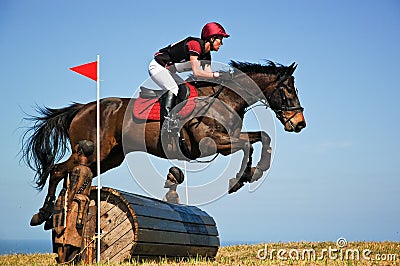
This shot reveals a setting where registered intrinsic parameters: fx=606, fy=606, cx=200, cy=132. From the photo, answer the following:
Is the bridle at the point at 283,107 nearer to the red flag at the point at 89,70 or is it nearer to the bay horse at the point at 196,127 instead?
the bay horse at the point at 196,127

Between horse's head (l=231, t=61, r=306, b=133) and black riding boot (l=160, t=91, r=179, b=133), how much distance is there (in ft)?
3.16

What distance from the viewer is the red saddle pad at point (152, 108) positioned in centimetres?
706

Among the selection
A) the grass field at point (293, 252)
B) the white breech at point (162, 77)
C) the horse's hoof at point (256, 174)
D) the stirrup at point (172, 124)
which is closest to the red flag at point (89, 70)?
the white breech at point (162, 77)

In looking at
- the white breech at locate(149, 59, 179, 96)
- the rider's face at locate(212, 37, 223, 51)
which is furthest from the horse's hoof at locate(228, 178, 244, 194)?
the rider's face at locate(212, 37, 223, 51)

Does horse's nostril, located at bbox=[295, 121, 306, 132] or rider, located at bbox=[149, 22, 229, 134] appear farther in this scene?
horse's nostril, located at bbox=[295, 121, 306, 132]

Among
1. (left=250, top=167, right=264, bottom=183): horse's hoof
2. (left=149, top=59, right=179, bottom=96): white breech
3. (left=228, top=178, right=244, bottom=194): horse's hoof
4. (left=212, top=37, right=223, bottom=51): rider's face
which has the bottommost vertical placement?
(left=228, top=178, right=244, bottom=194): horse's hoof

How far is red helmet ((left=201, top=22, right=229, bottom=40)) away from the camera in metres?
7.00

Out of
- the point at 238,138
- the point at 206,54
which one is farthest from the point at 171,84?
the point at 238,138

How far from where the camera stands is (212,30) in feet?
23.0

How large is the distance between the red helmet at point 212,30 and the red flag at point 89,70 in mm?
1309

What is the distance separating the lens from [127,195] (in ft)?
20.4

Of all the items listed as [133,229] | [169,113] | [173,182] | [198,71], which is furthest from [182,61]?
[133,229]

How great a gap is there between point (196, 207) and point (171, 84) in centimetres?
160

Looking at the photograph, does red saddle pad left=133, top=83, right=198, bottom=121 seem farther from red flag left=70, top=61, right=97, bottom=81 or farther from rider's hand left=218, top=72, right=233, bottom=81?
red flag left=70, top=61, right=97, bottom=81
